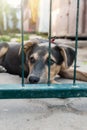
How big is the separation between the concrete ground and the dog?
50cm

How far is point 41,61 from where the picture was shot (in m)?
3.77

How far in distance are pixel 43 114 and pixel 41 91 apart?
19 centimetres

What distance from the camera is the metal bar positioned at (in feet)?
9.04

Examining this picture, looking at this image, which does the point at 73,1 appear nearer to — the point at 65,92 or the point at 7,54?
the point at 7,54

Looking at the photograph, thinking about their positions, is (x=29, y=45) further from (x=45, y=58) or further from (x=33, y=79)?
(x=33, y=79)

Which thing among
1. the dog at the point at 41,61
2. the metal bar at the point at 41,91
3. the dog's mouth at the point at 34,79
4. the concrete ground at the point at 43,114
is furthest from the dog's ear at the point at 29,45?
the metal bar at the point at 41,91

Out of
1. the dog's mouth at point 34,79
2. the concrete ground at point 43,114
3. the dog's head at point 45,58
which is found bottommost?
the concrete ground at point 43,114

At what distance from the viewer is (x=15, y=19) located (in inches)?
876

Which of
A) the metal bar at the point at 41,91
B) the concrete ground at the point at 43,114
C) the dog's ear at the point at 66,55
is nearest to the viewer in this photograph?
the concrete ground at the point at 43,114

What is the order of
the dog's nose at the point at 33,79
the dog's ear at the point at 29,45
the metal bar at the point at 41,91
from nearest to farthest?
the metal bar at the point at 41,91 < the dog's nose at the point at 33,79 < the dog's ear at the point at 29,45

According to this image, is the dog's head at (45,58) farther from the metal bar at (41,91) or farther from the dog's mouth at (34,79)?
the metal bar at (41,91)

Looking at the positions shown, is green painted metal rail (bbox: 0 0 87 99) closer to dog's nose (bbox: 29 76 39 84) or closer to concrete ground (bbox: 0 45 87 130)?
concrete ground (bbox: 0 45 87 130)

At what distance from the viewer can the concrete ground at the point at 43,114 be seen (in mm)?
2462

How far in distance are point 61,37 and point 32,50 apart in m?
7.67
